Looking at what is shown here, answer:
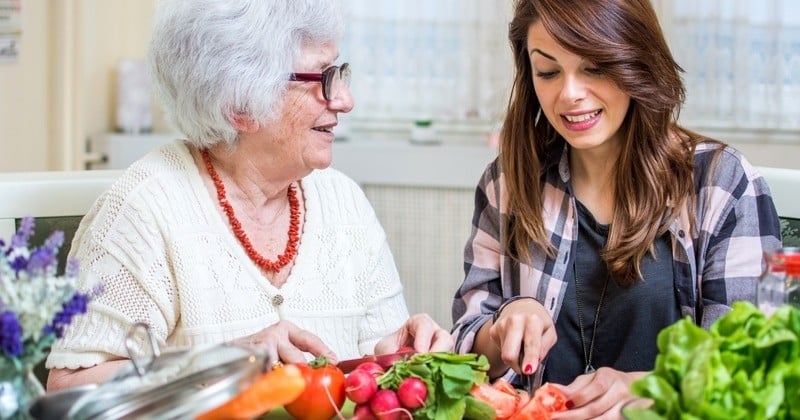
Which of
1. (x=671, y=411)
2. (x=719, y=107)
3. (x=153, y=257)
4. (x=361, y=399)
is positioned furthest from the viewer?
(x=719, y=107)

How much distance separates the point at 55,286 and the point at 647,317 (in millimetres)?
1055

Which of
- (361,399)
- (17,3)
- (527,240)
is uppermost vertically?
(17,3)

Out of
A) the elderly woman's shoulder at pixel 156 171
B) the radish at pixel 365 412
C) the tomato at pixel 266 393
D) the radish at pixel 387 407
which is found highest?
the elderly woman's shoulder at pixel 156 171

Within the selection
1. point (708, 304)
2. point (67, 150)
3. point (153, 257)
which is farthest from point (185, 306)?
point (67, 150)

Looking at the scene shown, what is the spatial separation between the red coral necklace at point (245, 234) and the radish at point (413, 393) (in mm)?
604

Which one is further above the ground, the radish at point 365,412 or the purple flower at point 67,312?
the purple flower at point 67,312

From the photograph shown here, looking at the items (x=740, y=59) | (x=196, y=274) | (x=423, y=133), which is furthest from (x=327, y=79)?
(x=740, y=59)

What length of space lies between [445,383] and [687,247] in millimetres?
672

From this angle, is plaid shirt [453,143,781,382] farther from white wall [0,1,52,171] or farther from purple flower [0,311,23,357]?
white wall [0,1,52,171]

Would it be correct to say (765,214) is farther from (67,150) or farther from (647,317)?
(67,150)

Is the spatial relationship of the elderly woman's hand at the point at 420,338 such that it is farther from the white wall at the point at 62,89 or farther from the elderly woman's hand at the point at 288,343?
the white wall at the point at 62,89

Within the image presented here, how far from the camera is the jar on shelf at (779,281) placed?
1.07m

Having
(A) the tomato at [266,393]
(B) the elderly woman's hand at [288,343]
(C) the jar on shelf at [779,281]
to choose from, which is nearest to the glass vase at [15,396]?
(A) the tomato at [266,393]

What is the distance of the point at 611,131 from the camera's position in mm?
1733
